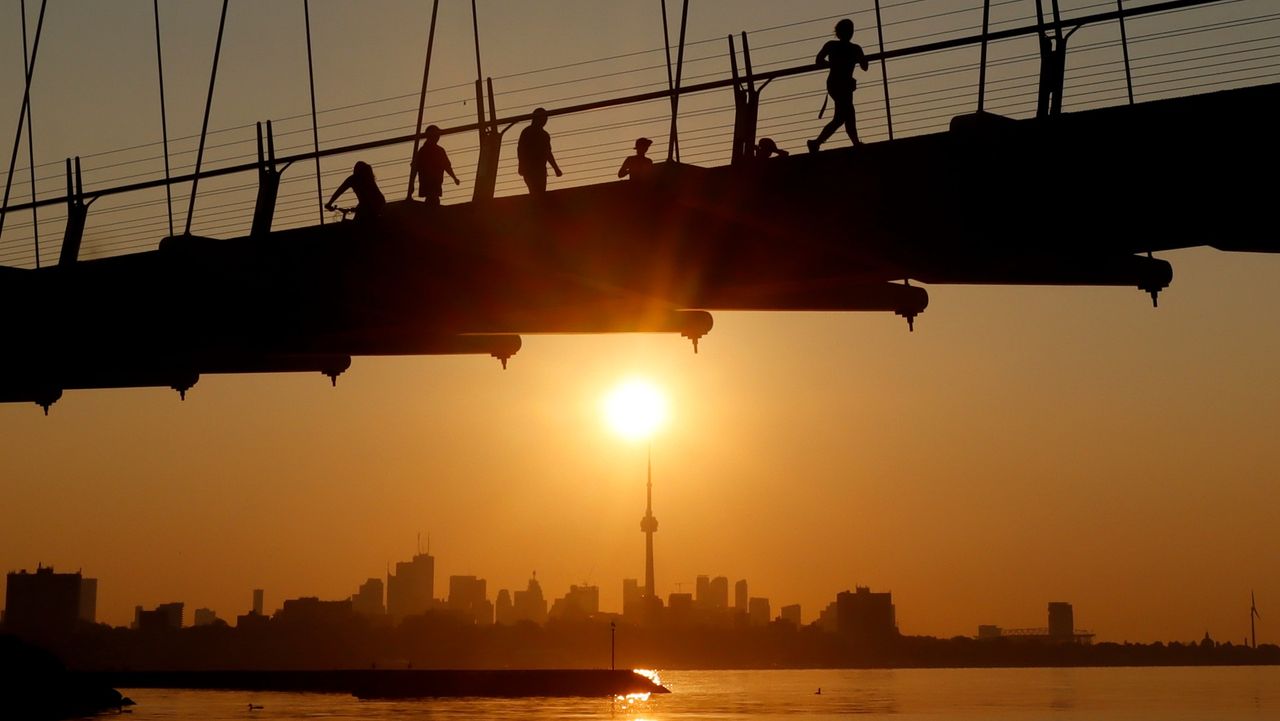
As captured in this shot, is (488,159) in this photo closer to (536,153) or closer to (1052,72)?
(536,153)

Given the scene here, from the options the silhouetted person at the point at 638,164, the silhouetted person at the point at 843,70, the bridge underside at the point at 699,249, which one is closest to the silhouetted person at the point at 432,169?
the bridge underside at the point at 699,249

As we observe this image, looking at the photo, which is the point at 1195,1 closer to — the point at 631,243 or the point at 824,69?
the point at 824,69

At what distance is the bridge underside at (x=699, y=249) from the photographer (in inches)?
712

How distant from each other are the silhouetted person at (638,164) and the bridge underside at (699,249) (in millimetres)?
208

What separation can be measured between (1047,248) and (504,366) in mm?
12795

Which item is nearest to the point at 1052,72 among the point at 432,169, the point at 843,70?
the point at 843,70

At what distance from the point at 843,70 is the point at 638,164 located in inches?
131

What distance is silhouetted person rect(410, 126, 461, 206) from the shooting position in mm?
24312

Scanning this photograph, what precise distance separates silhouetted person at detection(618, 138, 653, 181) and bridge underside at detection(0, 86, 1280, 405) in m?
0.21

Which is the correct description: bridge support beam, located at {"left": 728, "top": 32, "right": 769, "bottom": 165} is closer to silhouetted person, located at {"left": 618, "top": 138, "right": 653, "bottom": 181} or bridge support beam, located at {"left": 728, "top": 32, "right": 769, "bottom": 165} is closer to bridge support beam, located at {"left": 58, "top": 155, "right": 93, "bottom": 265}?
silhouetted person, located at {"left": 618, "top": 138, "right": 653, "bottom": 181}

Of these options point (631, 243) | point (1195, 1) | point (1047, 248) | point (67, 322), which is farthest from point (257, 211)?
point (1195, 1)

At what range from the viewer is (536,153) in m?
23.1

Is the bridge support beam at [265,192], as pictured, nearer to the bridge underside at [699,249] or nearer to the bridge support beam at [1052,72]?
the bridge underside at [699,249]

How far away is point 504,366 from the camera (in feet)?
96.0
